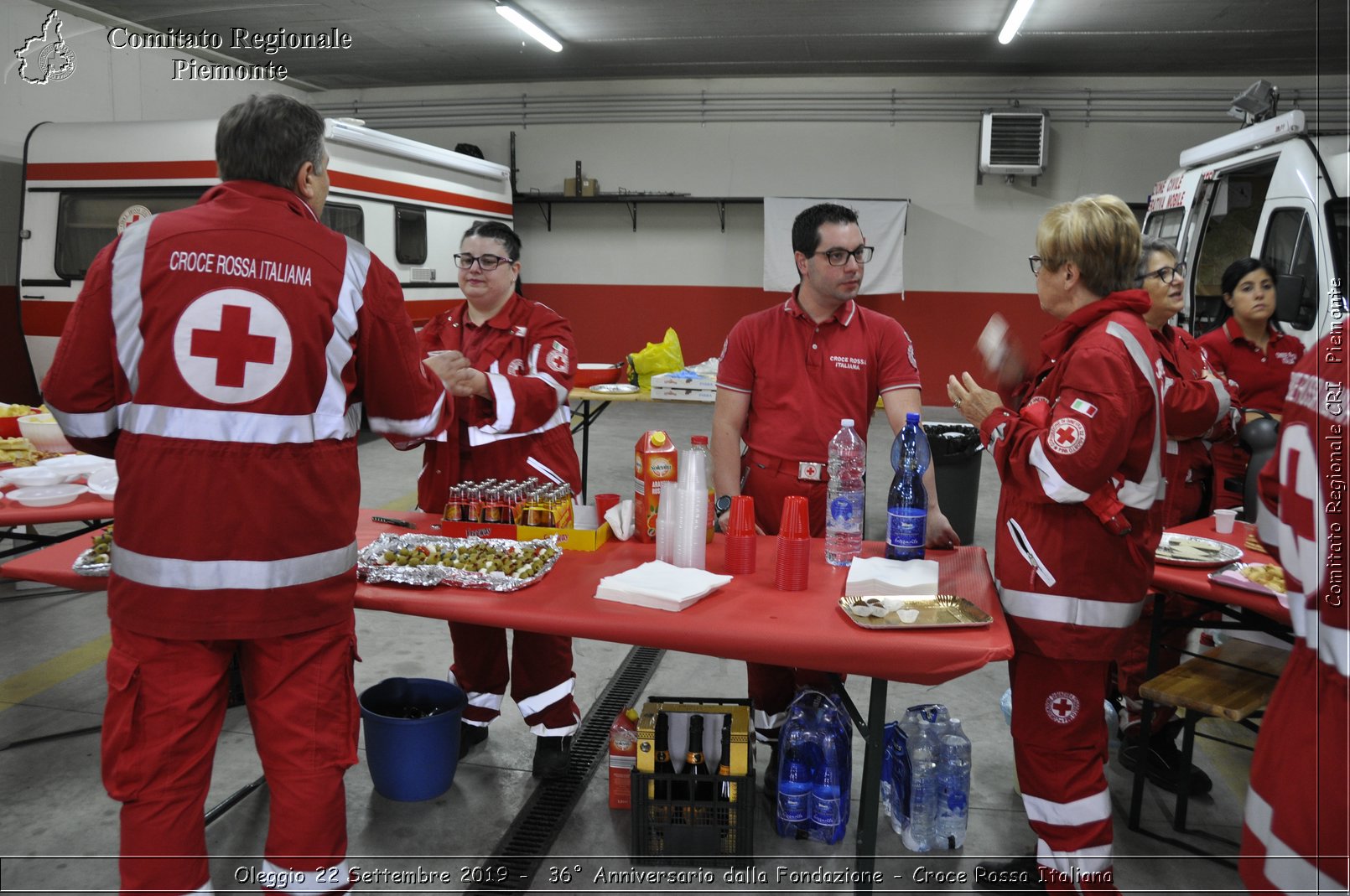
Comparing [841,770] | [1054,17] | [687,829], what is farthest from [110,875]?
[1054,17]

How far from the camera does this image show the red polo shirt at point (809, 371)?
3.05 metres

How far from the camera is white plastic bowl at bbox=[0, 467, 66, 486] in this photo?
311 cm

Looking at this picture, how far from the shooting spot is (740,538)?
252 cm

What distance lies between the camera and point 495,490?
284cm

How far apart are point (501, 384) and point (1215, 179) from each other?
6252 millimetres

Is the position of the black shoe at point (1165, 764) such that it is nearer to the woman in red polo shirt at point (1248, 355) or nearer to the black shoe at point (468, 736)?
the woman in red polo shirt at point (1248, 355)

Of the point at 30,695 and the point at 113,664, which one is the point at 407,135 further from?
the point at 113,664

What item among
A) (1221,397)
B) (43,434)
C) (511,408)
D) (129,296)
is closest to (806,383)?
(511,408)

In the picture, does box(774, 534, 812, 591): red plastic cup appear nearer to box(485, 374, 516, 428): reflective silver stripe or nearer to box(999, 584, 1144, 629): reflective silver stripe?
box(999, 584, 1144, 629): reflective silver stripe

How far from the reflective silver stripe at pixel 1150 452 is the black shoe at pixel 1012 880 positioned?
109 centimetres

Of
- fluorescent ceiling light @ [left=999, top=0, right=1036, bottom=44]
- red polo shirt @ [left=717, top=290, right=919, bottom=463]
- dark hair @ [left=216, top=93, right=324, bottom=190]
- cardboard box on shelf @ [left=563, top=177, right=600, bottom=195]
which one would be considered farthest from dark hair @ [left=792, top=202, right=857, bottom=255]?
cardboard box on shelf @ [left=563, top=177, right=600, bottom=195]

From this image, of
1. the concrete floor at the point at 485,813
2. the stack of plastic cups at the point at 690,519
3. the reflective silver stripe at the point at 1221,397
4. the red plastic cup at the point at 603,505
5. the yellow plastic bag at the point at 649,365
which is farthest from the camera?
the yellow plastic bag at the point at 649,365

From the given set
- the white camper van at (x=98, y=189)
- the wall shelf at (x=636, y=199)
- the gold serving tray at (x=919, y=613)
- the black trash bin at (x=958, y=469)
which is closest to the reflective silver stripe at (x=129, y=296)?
the gold serving tray at (x=919, y=613)

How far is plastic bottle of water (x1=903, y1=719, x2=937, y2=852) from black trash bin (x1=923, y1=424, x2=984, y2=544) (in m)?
3.10
